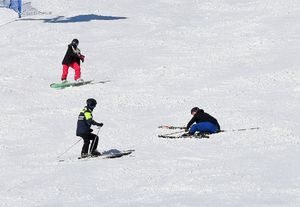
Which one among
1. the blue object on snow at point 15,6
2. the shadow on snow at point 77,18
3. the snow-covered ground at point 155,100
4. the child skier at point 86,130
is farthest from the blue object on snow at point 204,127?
the blue object on snow at point 15,6

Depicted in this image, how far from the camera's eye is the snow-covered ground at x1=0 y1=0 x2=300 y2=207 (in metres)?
12.4

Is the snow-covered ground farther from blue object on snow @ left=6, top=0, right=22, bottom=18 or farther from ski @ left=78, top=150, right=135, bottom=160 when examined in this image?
blue object on snow @ left=6, top=0, right=22, bottom=18

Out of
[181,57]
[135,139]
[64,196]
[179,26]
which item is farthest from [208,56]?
[64,196]

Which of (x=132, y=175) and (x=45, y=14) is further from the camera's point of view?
(x=45, y=14)

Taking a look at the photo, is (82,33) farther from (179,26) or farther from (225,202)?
(225,202)

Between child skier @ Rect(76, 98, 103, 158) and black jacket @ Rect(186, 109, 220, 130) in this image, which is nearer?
child skier @ Rect(76, 98, 103, 158)

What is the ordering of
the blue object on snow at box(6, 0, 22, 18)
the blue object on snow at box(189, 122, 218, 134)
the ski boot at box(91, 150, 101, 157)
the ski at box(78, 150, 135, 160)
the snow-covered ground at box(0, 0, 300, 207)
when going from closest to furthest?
the snow-covered ground at box(0, 0, 300, 207)
the ski at box(78, 150, 135, 160)
the ski boot at box(91, 150, 101, 157)
the blue object on snow at box(189, 122, 218, 134)
the blue object on snow at box(6, 0, 22, 18)

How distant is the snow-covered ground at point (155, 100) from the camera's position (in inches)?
490

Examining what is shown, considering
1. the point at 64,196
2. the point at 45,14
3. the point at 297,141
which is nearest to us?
the point at 64,196

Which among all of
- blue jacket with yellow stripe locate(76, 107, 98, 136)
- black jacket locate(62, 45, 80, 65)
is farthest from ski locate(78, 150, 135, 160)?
black jacket locate(62, 45, 80, 65)

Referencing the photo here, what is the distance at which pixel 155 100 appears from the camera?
22609 millimetres

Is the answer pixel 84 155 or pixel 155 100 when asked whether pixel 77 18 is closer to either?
pixel 155 100

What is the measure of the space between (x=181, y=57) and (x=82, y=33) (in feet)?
24.1

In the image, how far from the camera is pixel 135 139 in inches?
692
